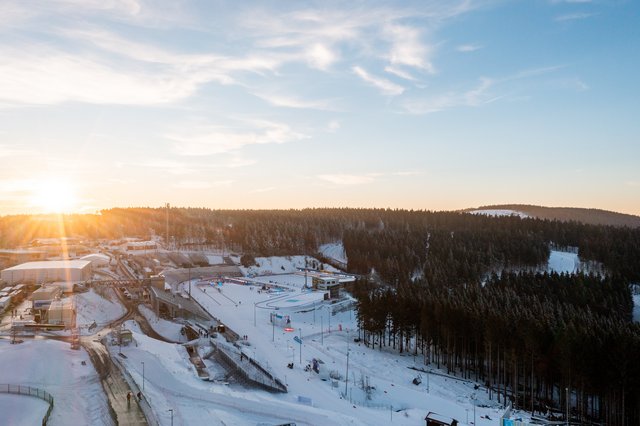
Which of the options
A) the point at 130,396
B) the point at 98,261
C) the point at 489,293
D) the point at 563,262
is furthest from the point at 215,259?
the point at 130,396

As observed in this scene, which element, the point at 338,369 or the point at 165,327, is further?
the point at 165,327

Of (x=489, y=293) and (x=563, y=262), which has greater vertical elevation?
(x=563, y=262)

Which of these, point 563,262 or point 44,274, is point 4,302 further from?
point 563,262

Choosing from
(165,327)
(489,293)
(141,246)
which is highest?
(141,246)

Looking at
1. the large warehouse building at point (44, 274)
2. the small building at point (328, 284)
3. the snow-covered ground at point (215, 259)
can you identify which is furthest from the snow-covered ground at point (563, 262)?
the large warehouse building at point (44, 274)

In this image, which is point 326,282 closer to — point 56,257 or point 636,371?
point 636,371

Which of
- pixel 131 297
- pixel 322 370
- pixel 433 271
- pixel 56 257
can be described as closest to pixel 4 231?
pixel 56 257

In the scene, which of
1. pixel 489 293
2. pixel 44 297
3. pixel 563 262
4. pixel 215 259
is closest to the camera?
pixel 44 297
